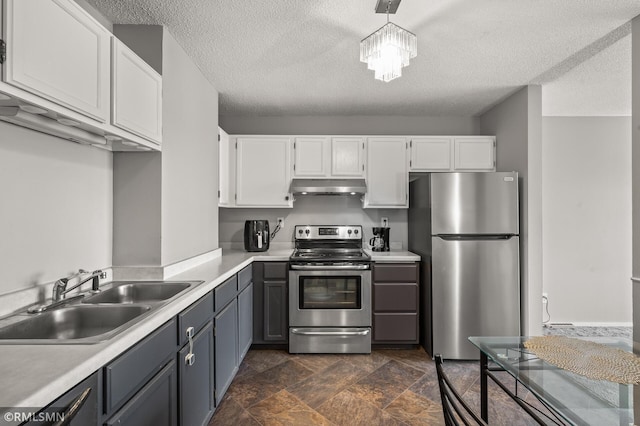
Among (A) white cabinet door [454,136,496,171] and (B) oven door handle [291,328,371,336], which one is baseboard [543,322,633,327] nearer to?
(A) white cabinet door [454,136,496,171]

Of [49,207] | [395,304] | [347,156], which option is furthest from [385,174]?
[49,207]

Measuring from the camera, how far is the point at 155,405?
1.30m

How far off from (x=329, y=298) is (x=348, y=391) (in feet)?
2.93

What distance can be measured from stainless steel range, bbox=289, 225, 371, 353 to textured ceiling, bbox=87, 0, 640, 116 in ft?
5.62

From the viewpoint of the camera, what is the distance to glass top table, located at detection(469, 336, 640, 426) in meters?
0.97

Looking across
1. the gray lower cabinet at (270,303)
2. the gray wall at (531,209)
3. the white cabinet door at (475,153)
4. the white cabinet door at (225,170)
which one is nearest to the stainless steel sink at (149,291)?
the gray lower cabinet at (270,303)

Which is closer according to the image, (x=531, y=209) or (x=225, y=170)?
(x=531, y=209)

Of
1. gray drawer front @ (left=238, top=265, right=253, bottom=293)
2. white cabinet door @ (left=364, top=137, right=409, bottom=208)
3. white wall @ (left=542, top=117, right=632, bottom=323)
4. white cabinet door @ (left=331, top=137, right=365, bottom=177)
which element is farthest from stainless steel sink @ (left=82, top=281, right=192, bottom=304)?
white wall @ (left=542, top=117, right=632, bottom=323)

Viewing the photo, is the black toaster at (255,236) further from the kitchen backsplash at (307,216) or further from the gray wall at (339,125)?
the gray wall at (339,125)

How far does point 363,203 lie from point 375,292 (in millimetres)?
1066

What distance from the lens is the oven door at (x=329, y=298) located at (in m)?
3.14

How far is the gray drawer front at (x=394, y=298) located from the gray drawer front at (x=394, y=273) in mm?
59

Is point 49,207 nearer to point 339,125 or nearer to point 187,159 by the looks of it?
point 187,159

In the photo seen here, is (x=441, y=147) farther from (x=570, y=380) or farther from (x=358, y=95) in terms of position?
(x=570, y=380)
